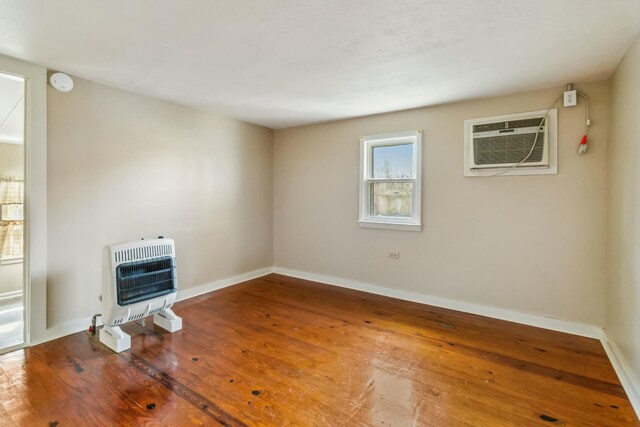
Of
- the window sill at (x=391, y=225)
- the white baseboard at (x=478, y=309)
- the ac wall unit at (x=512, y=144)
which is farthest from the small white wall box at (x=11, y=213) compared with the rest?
the ac wall unit at (x=512, y=144)

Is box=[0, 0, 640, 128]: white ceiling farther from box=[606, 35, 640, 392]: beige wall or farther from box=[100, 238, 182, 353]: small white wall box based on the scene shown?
box=[100, 238, 182, 353]: small white wall box

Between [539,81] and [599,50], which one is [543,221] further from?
[599,50]

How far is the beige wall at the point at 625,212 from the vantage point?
2.00 m

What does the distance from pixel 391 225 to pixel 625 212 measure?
6.88 ft

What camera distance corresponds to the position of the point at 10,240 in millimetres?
4035

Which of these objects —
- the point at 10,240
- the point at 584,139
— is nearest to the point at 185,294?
the point at 10,240

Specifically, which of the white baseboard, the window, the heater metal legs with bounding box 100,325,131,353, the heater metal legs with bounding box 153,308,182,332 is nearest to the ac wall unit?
the window

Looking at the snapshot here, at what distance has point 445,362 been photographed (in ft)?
7.72

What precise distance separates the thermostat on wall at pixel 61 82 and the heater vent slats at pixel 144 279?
5.04ft

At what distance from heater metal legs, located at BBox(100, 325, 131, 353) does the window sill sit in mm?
2777

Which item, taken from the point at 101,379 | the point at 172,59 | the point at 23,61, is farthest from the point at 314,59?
the point at 101,379

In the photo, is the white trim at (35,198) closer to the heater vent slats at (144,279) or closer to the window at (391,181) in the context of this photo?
the heater vent slats at (144,279)

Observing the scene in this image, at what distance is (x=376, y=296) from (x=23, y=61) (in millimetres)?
4037

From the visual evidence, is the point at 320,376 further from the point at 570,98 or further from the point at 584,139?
the point at 570,98
